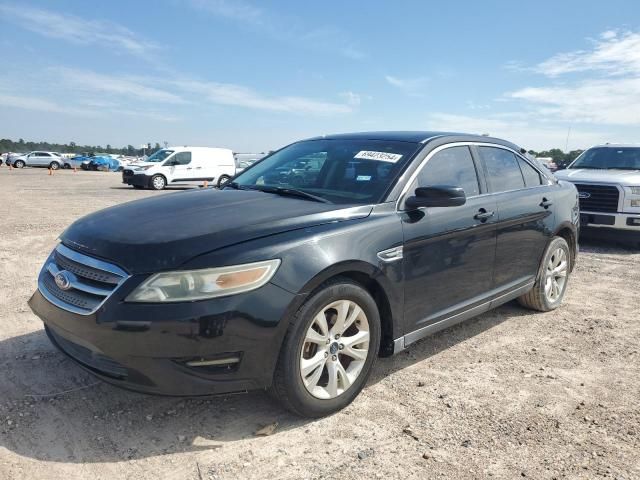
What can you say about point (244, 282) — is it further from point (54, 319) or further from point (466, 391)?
point (466, 391)

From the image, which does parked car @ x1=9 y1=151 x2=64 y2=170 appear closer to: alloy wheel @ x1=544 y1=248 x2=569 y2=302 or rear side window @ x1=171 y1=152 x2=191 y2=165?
rear side window @ x1=171 y1=152 x2=191 y2=165

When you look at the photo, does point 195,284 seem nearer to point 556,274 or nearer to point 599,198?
point 556,274

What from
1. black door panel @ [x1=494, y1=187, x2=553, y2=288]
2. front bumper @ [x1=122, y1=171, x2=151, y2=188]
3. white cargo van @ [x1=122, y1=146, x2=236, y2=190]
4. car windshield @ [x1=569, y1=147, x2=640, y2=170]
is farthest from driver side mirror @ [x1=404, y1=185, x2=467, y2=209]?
front bumper @ [x1=122, y1=171, x2=151, y2=188]

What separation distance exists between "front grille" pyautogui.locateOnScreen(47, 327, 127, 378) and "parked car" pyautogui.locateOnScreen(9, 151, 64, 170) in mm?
48353

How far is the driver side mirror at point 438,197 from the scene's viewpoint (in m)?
3.24

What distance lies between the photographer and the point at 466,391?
132 inches

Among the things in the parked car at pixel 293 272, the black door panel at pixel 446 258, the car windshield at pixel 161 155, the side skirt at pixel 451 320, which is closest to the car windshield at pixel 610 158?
the side skirt at pixel 451 320

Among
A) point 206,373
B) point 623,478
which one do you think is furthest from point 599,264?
point 206,373

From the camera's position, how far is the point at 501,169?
443cm

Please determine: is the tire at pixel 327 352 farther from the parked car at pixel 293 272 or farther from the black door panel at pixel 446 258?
the black door panel at pixel 446 258

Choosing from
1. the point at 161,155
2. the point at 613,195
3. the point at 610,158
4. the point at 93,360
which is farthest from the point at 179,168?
the point at 93,360

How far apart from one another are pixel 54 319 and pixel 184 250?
36.0 inches

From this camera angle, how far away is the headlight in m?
2.48

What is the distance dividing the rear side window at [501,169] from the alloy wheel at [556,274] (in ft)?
3.12
